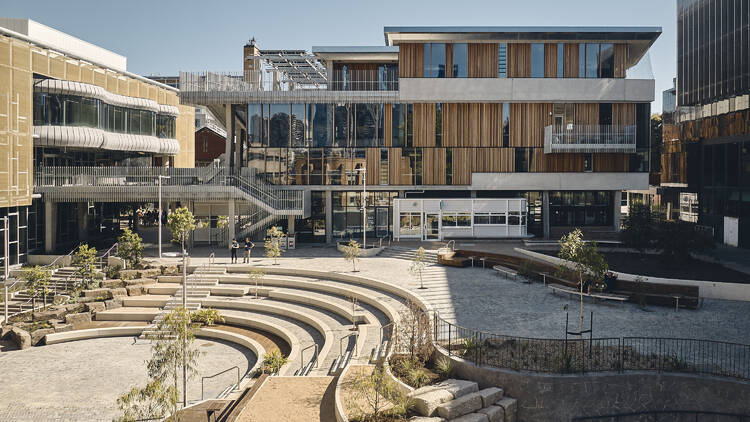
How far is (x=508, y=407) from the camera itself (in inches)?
532

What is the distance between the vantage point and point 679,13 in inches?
1863

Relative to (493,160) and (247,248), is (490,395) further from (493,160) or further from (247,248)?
(493,160)

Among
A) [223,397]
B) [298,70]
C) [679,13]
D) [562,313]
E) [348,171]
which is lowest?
[223,397]

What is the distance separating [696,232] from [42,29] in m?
41.1

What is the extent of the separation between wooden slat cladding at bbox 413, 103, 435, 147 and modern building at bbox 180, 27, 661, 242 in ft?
0.23

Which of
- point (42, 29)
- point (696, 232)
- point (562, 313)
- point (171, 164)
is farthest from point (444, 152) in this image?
point (42, 29)

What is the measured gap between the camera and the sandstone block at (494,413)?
13033 millimetres

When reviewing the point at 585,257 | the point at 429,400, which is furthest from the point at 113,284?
the point at 585,257

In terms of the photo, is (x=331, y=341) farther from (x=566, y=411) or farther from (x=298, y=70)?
(x=298, y=70)

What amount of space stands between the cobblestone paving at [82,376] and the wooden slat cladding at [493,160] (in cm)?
2351

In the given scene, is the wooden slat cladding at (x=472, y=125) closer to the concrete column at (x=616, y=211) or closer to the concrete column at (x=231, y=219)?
the concrete column at (x=616, y=211)

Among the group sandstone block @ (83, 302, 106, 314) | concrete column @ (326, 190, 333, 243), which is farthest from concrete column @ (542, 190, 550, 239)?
sandstone block @ (83, 302, 106, 314)

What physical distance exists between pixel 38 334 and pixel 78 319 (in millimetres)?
1943

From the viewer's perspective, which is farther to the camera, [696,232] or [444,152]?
[444,152]
